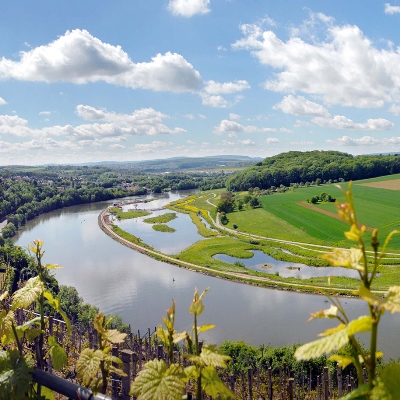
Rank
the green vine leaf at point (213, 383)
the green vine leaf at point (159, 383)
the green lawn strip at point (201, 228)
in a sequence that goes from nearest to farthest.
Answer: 1. the green vine leaf at point (159, 383)
2. the green vine leaf at point (213, 383)
3. the green lawn strip at point (201, 228)

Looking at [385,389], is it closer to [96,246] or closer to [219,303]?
[219,303]

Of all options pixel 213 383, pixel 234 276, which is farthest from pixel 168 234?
pixel 213 383

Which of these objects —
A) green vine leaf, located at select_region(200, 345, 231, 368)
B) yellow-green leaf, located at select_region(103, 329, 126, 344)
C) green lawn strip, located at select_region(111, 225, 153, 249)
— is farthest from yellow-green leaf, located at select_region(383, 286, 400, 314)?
green lawn strip, located at select_region(111, 225, 153, 249)

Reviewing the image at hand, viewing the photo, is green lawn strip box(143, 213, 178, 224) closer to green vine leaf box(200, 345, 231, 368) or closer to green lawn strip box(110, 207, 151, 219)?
green lawn strip box(110, 207, 151, 219)

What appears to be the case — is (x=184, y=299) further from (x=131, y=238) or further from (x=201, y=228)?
(x=201, y=228)

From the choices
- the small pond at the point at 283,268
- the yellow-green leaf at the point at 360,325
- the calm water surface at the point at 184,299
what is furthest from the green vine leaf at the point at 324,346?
the small pond at the point at 283,268

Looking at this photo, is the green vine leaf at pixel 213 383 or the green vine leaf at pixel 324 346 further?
the green vine leaf at pixel 213 383

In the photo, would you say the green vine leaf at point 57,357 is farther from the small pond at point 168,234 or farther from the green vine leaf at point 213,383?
the small pond at point 168,234
